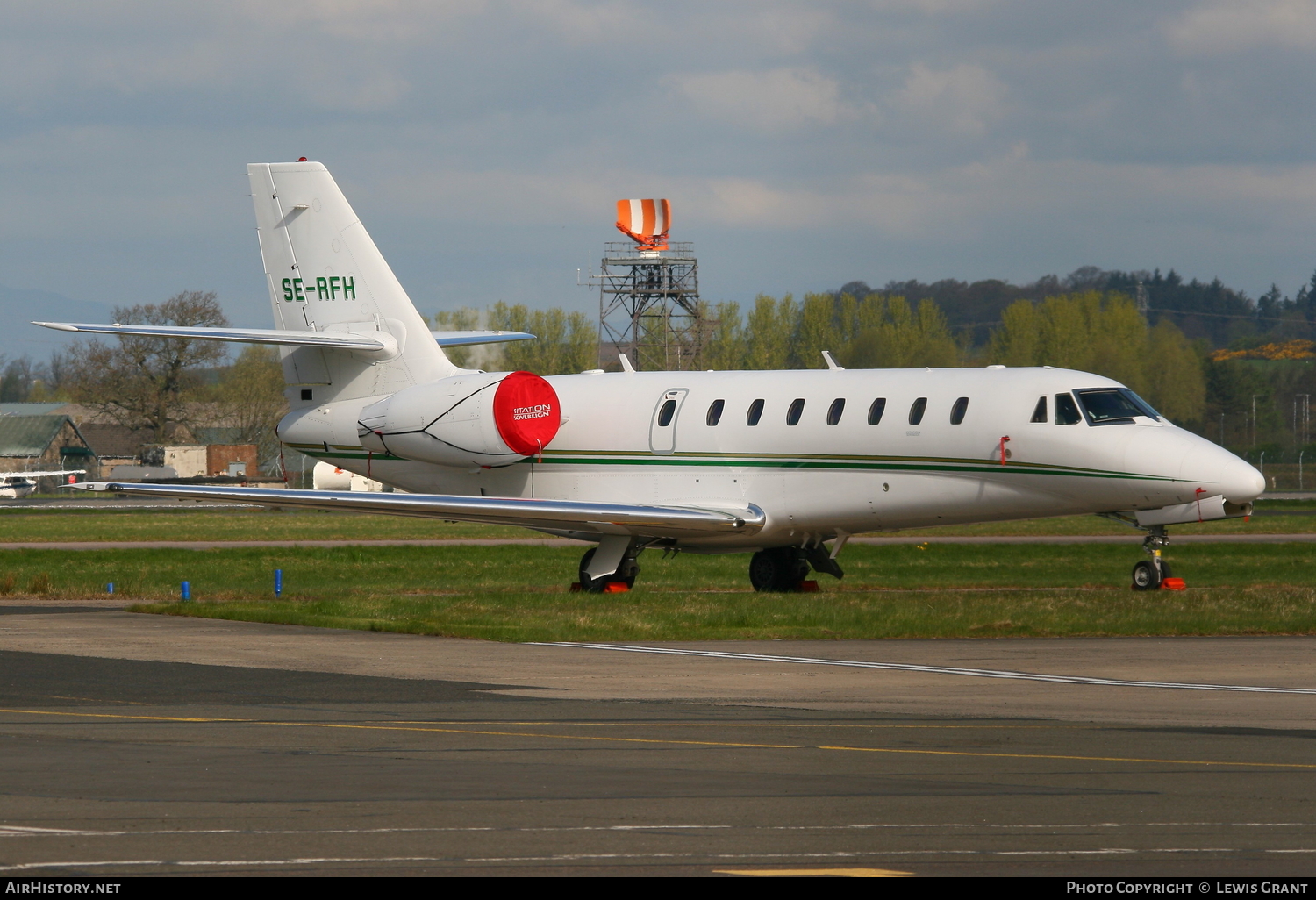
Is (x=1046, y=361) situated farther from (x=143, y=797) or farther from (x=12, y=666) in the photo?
(x=143, y=797)

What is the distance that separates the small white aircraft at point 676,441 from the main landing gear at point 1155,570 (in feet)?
0.12

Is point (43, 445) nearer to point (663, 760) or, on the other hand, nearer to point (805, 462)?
point (805, 462)

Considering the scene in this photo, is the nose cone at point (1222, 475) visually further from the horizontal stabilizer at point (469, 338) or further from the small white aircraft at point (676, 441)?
the horizontal stabilizer at point (469, 338)

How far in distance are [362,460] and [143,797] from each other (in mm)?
19226

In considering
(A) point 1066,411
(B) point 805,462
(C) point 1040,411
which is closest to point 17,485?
(B) point 805,462

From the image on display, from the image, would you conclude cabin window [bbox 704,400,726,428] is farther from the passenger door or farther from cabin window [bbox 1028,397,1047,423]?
cabin window [bbox 1028,397,1047,423]

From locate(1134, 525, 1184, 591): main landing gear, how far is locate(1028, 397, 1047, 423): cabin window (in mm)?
2152

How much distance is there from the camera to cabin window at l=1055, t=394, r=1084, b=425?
73.3 feet

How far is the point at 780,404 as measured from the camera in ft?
80.6

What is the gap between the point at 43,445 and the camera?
4599 inches

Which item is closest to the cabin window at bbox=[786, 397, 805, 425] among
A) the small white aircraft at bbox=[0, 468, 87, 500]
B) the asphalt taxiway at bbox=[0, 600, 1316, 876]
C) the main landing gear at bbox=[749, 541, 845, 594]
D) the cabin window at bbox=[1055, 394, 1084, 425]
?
the main landing gear at bbox=[749, 541, 845, 594]

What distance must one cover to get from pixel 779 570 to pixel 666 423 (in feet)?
10.3

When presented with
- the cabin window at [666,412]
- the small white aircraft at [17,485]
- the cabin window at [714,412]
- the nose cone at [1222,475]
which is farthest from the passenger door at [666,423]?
the small white aircraft at [17,485]

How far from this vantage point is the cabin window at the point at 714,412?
25094 millimetres
